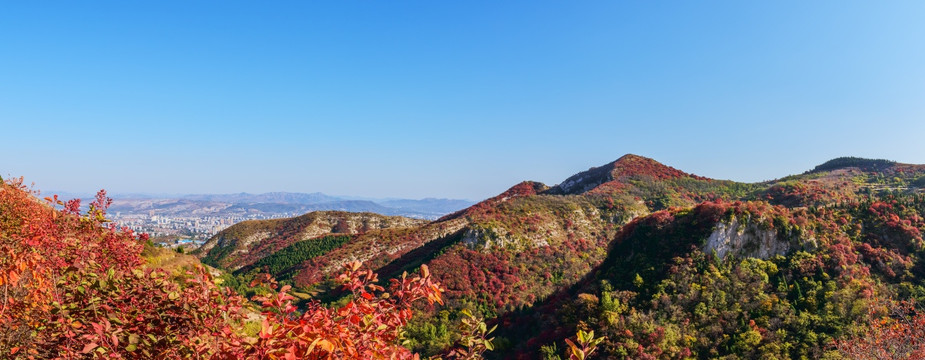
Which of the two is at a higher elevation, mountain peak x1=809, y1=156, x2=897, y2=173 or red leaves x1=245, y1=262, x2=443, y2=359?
mountain peak x1=809, y1=156, x2=897, y2=173

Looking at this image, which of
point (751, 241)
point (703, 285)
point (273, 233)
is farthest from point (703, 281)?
point (273, 233)

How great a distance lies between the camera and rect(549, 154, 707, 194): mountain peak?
298 feet

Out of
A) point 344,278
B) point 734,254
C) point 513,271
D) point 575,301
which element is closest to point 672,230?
point 734,254

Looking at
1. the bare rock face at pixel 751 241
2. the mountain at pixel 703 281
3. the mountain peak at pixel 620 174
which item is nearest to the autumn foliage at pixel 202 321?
the mountain at pixel 703 281

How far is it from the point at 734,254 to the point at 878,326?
944 centimetres

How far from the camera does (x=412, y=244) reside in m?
68.2

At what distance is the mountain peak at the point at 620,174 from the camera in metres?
90.8

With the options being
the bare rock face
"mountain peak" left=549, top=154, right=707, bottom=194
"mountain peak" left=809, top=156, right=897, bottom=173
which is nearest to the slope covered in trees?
the bare rock face

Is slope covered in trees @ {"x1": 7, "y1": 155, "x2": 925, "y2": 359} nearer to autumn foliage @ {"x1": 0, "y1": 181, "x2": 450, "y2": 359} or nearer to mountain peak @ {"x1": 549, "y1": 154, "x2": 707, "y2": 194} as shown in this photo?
autumn foliage @ {"x1": 0, "y1": 181, "x2": 450, "y2": 359}

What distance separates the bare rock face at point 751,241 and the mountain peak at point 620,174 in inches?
2252

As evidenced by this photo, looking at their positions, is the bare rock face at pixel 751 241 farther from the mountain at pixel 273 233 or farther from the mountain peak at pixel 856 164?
the mountain peak at pixel 856 164

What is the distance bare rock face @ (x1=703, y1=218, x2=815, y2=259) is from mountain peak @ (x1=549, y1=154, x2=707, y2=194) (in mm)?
57199

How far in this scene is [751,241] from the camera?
3019 centimetres

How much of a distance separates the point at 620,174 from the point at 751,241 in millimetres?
63387
